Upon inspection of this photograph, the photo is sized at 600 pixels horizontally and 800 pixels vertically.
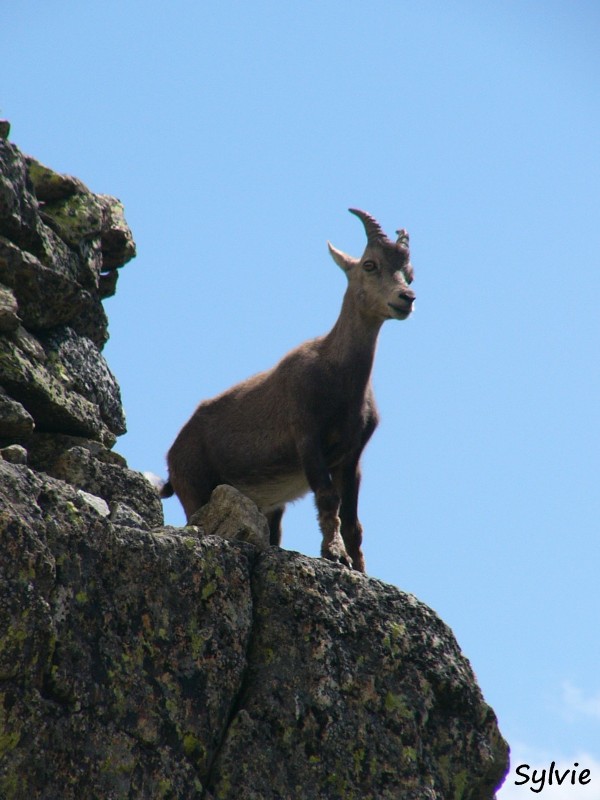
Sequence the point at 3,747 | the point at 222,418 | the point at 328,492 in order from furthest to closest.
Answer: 1. the point at 222,418
2. the point at 328,492
3. the point at 3,747

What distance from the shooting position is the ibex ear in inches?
461

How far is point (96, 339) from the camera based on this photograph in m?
10.8

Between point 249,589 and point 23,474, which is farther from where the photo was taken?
point 249,589

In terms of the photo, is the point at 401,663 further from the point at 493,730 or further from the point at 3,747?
the point at 3,747

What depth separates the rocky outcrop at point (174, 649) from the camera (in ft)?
22.1

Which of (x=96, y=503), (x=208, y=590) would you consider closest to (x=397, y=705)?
(x=208, y=590)

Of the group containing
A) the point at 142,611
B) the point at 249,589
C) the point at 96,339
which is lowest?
the point at 142,611

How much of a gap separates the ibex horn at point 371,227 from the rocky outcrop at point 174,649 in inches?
130

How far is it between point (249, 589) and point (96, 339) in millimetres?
3569

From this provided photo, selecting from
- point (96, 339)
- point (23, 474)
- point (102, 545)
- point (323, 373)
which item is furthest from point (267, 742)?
point (96, 339)

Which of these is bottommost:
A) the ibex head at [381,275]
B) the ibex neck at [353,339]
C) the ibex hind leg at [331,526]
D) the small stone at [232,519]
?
the small stone at [232,519]

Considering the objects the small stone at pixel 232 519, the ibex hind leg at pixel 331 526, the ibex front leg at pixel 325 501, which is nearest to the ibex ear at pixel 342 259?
the ibex front leg at pixel 325 501

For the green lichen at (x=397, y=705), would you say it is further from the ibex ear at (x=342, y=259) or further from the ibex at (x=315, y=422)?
the ibex ear at (x=342, y=259)

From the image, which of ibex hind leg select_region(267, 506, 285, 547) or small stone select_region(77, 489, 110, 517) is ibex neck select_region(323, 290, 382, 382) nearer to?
ibex hind leg select_region(267, 506, 285, 547)
